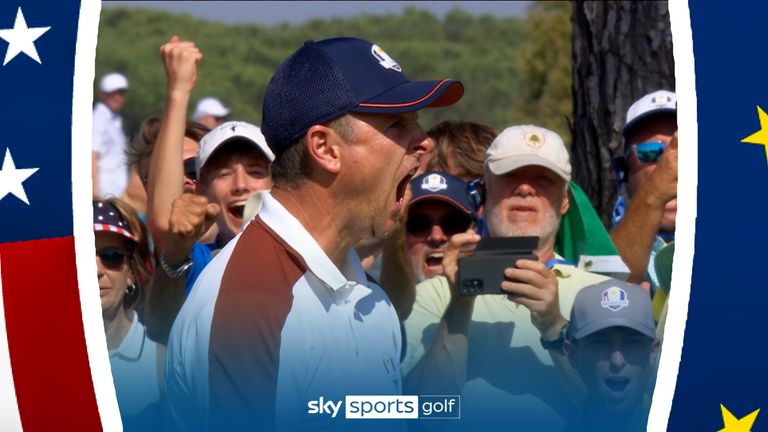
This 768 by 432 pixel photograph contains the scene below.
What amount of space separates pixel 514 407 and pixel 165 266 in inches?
30.6

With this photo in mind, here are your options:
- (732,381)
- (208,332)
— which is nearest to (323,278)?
(208,332)

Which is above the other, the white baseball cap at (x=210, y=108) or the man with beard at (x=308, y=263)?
the white baseball cap at (x=210, y=108)

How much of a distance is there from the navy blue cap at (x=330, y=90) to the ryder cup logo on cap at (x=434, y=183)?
1.74 ft

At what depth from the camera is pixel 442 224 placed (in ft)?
9.45

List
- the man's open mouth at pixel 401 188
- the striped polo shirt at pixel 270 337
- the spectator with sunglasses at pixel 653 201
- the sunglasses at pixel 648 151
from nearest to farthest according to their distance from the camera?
1. the striped polo shirt at pixel 270 337
2. the man's open mouth at pixel 401 188
3. the spectator with sunglasses at pixel 653 201
4. the sunglasses at pixel 648 151

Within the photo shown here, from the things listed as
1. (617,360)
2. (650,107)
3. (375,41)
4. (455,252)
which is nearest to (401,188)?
(455,252)

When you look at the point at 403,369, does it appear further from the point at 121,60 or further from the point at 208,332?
the point at 121,60

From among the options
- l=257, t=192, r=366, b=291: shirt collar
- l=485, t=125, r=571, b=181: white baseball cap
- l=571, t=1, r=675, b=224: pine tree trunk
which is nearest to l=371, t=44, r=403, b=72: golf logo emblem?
l=257, t=192, r=366, b=291: shirt collar

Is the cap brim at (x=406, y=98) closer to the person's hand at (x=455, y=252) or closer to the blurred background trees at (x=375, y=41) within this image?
the blurred background trees at (x=375, y=41)

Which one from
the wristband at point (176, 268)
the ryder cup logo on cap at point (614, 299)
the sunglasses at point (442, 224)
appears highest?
the sunglasses at point (442, 224)

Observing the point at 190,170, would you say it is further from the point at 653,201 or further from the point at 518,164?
the point at 653,201

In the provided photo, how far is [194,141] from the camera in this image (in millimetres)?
3182

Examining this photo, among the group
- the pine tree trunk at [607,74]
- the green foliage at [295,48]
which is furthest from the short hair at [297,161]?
the pine tree trunk at [607,74]

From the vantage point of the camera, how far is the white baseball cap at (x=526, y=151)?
2795 mm
